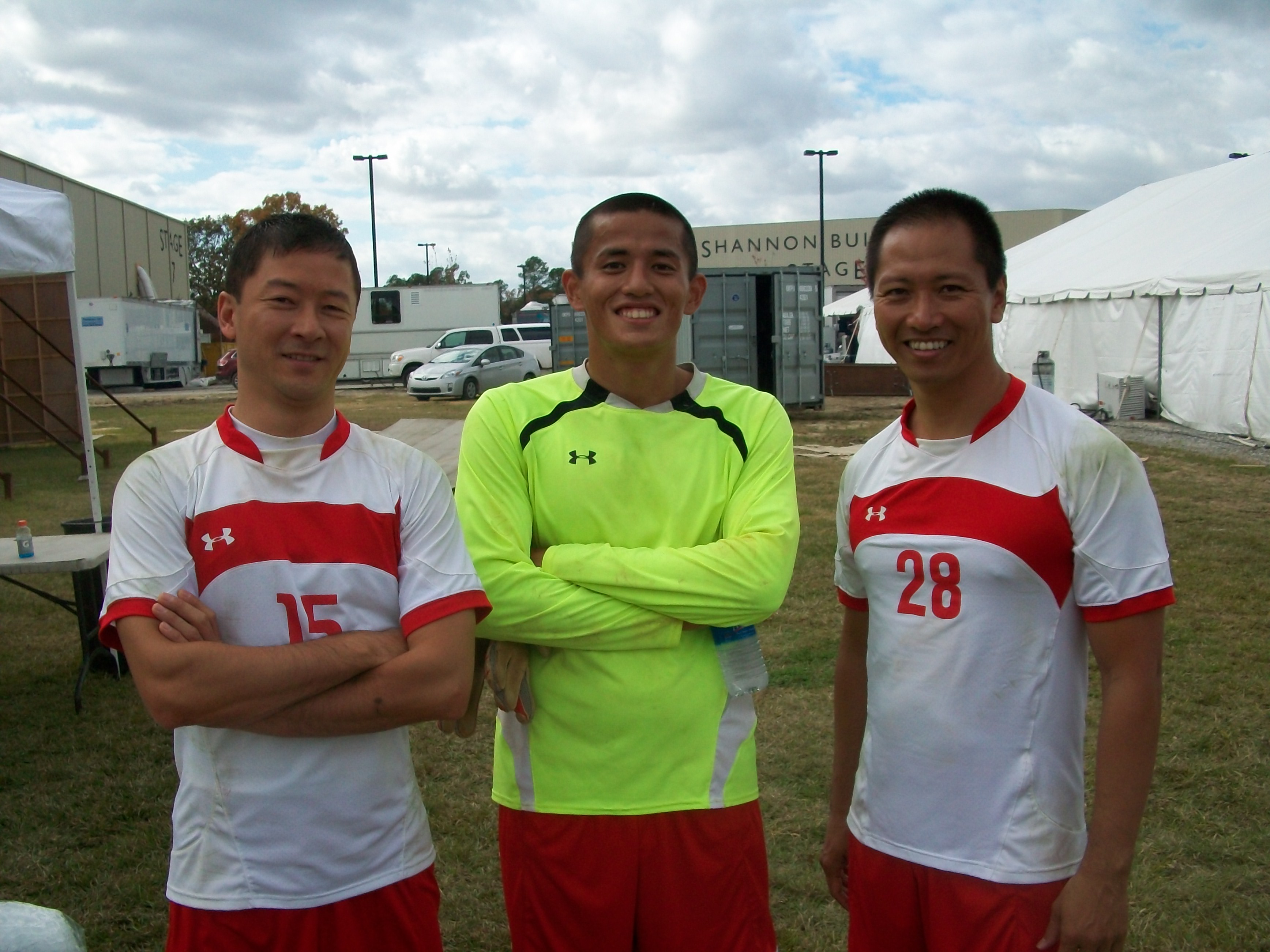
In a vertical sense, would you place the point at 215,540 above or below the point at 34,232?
below

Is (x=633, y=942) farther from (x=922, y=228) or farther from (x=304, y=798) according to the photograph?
(x=922, y=228)

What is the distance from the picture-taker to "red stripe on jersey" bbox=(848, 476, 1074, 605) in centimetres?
186

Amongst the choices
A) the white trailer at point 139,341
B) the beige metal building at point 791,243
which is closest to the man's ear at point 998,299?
the white trailer at point 139,341

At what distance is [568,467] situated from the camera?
227cm

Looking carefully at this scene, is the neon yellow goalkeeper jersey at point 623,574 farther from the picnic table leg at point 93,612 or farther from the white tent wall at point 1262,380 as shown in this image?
the white tent wall at point 1262,380

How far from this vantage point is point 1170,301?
1680 centimetres

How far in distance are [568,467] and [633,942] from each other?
1050 mm

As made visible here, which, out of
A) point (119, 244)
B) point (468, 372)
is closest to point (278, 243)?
point (468, 372)

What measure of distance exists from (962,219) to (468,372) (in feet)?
76.7

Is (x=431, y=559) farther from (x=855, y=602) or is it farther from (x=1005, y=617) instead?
(x=1005, y=617)

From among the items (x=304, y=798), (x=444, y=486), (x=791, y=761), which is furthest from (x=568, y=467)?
(x=791, y=761)

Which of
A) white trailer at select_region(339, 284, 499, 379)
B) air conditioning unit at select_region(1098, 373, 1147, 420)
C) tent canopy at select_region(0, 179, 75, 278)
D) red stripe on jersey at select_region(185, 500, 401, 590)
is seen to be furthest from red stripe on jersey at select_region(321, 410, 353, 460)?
white trailer at select_region(339, 284, 499, 379)

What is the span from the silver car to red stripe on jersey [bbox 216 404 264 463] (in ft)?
72.2

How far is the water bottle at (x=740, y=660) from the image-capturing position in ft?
7.23
